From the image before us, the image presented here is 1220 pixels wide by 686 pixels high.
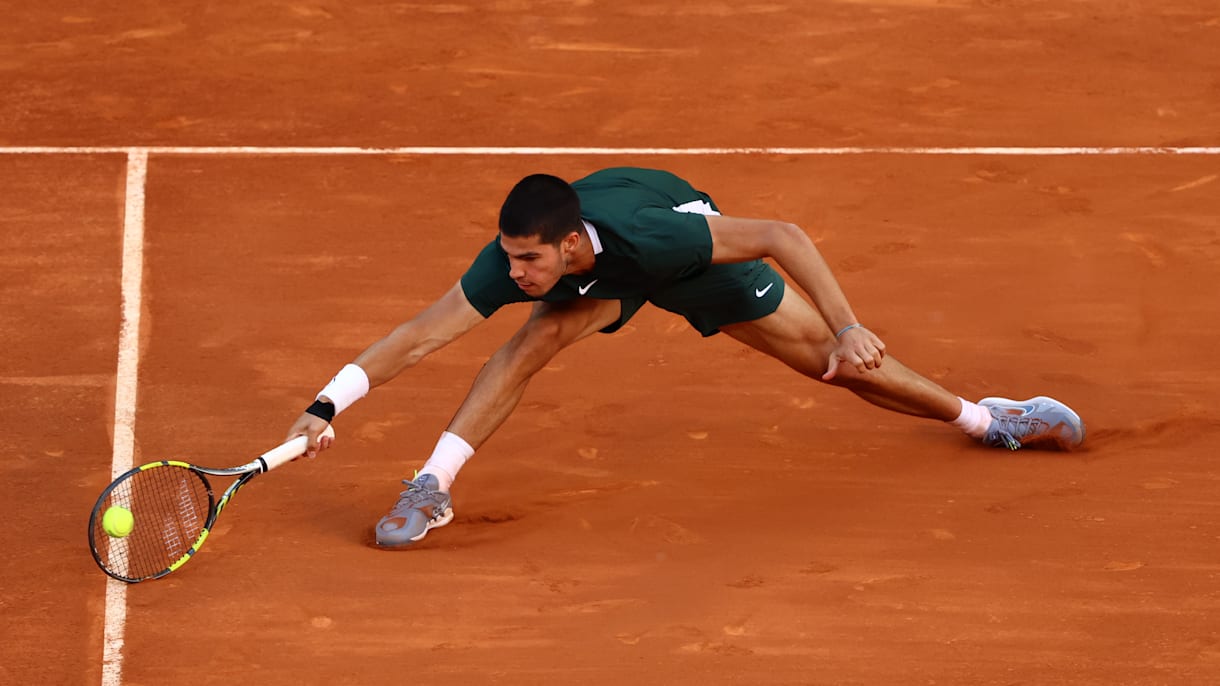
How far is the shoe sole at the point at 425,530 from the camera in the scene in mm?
6828

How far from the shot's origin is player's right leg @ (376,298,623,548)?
22.5 ft

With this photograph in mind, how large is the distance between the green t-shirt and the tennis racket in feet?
2.85

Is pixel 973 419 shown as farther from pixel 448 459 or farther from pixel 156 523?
pixel 156 523

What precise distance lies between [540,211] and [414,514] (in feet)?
4.50

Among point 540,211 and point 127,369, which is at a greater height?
point 540,211

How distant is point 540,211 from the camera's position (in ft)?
20.5

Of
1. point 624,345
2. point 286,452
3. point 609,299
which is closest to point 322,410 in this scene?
point 286,452

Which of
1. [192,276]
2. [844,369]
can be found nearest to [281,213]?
[192,276]

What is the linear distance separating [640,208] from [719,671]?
173cm

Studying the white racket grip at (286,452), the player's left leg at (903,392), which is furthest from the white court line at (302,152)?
the player's left leg at (903,392)

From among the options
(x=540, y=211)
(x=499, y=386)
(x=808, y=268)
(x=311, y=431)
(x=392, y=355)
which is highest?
(x=540, y=211)

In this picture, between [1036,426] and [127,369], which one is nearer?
[1036,426]

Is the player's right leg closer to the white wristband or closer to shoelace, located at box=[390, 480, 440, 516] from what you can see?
shoelace, located at box=[390, 480, 440, 516]

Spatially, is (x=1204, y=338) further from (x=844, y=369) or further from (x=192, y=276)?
(x=192, y=276)
